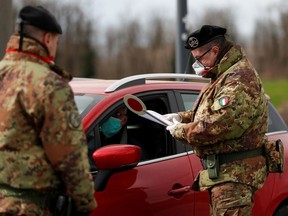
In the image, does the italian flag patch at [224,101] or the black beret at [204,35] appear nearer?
the italian flag patch at [224,101]

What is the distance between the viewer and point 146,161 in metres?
4.20

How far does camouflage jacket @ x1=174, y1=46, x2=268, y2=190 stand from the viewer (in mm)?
3836

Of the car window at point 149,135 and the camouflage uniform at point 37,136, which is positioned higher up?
the camouflage uniform at point 37,136

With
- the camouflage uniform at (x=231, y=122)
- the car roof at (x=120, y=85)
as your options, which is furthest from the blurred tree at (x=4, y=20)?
the camouflage uniform at (x=231, y=122)

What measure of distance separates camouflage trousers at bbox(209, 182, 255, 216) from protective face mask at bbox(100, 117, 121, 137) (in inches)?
29.5

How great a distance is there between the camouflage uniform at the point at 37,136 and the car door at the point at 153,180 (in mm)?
770

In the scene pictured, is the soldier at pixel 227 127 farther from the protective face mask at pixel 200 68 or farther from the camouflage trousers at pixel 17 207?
the camouflage trousers at pixel 17 207

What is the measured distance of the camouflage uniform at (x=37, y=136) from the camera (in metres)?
2.89

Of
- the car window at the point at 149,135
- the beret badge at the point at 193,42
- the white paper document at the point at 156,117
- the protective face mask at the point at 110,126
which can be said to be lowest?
the car window at the point at 149,135

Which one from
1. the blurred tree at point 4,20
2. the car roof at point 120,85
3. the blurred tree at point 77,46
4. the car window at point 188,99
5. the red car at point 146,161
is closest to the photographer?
the red car at point 146,161

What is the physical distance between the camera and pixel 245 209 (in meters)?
3.96

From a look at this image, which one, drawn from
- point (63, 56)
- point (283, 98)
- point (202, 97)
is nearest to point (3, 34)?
point (202, 97)

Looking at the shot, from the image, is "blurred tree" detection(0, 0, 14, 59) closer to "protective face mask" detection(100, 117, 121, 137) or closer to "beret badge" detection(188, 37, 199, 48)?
"protective face mask" detection(100, 117, 121, 137)

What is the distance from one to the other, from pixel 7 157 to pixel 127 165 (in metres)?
1.08
